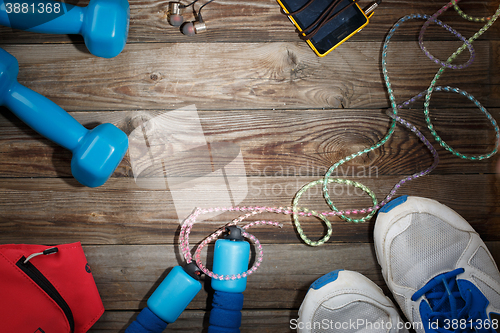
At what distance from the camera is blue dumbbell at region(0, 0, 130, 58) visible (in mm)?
688

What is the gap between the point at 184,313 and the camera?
88 cm

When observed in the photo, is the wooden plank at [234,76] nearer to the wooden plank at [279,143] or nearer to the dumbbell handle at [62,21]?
the wooden plank at [279,143]

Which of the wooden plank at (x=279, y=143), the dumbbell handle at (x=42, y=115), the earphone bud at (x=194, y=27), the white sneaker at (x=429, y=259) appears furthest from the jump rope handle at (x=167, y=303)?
the earphone bud at (x=194, y=27)

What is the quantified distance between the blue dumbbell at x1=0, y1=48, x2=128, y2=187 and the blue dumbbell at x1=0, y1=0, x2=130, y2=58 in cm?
9

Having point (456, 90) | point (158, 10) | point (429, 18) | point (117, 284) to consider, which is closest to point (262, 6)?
point (158, 10)

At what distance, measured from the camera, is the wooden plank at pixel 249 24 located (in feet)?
2.80

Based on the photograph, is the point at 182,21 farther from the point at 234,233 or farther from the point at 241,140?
the point at 234,233

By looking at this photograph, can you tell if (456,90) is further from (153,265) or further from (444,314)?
(153,265)

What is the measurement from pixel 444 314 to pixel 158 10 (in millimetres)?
1199

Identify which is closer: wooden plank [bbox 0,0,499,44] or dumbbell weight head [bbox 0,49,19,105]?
dumbbell weight head [bbox 0,49,19,105]

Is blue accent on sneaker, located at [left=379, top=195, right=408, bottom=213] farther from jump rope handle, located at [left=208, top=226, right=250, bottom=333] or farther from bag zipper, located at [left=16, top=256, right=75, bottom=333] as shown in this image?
bag zipper, located at [left=16, top=256, right=75, bottom=333]

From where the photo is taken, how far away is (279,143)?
0.88 metres

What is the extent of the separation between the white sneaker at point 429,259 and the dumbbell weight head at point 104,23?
2.87ft

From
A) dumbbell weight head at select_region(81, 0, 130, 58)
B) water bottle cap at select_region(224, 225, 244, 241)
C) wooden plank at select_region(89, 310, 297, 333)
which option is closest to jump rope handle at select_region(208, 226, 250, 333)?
water bottle cap at select_region(224, 225, 244, 241)
